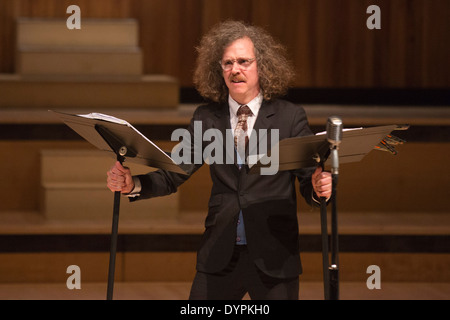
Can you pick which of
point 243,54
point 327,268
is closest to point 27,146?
point 243,54

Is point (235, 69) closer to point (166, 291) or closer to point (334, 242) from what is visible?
point (334, 242)

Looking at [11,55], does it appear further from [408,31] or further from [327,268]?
[327,268]

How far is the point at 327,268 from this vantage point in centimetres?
208

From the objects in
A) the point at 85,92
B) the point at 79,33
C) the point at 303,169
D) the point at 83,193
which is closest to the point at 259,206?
the point at 303,169

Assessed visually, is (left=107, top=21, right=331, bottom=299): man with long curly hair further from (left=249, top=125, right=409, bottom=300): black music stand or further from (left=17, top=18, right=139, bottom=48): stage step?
(left=17, top=18, right=139, bottom=48): stage step

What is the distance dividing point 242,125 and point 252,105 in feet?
0.23

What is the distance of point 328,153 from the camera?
6.83 ft

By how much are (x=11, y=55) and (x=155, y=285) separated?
2174mm

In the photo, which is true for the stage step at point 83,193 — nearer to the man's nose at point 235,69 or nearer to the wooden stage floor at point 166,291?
the wooden stage floor at point 166,291

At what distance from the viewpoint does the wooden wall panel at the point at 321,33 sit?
16.6 feet

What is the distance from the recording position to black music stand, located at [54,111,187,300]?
2039mm

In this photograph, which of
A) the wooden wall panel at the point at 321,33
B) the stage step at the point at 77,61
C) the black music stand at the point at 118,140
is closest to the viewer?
the black music stand at the point at 118,140
